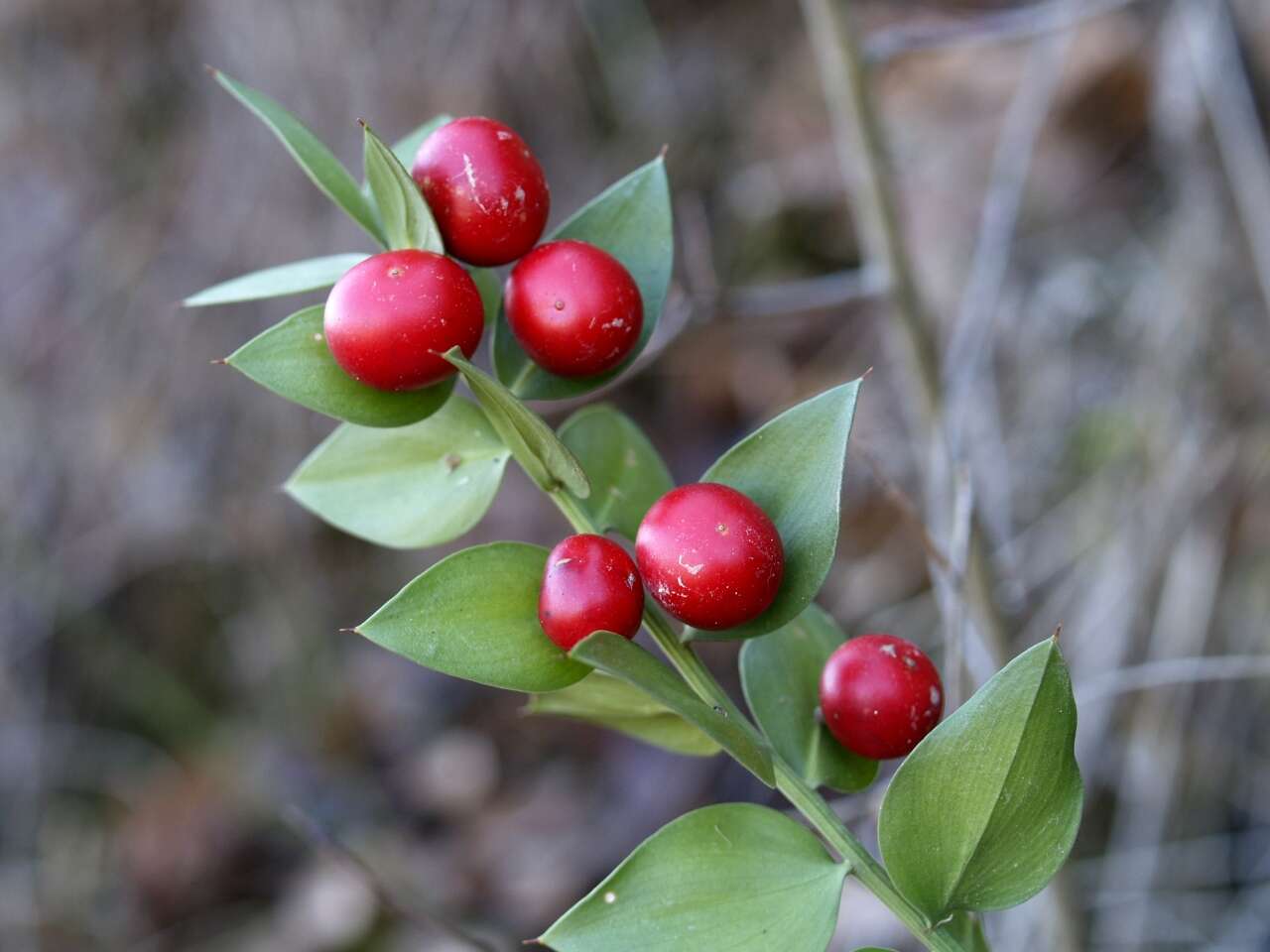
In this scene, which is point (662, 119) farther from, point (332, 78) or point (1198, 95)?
point (1198, 95)

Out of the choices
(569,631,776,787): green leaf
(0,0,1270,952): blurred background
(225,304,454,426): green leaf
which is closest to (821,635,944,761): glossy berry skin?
(569,631,776,787): green leaf

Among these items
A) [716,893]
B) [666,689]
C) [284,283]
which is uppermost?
[284,283]

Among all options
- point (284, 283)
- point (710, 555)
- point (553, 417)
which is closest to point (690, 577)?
point (710, 555)

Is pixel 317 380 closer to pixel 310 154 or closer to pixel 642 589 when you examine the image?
pixel 310 154

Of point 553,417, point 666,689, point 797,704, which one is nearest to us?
point 666,689

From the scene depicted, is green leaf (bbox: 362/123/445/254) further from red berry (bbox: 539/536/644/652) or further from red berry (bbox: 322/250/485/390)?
red berry (bbox: 539/536/644/652)

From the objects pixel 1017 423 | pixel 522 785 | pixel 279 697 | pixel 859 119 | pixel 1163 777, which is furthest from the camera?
pixel 279 697

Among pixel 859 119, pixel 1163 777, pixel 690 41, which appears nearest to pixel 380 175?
pixel 859 119
